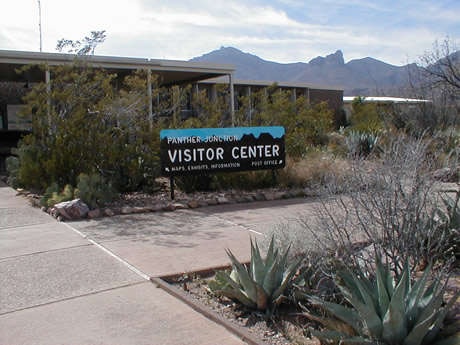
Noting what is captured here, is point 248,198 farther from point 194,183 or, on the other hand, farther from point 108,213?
point 108,213

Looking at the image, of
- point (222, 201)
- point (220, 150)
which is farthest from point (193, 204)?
point (220, 150)

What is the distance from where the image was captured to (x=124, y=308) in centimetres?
509

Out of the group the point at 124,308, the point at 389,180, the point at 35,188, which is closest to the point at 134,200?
the point at 35,188

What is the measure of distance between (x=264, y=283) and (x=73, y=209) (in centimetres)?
559

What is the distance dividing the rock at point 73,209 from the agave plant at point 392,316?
6.33 m

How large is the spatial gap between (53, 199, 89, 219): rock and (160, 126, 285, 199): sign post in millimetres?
1916

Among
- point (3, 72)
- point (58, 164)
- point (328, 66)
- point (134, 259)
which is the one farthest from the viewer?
point (328, 66)

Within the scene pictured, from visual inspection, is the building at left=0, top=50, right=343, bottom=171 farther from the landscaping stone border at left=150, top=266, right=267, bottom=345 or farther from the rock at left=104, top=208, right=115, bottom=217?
the landscaping stone border at left=150, top=266, right=267, bottom=345

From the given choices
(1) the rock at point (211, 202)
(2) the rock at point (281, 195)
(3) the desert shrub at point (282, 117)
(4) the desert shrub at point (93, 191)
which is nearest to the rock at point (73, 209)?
(4) the desert shrub at point (93, 191)

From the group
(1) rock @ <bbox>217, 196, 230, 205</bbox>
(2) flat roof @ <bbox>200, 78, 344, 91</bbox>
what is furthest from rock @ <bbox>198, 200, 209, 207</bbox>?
(2) flat roof @ <bbox>200, 78, 344, 91</bbox>

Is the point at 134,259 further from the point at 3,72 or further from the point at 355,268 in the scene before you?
the point at 3,72

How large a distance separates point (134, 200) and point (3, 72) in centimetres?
1308

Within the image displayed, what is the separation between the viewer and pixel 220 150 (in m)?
11.5

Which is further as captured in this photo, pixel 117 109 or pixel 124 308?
pixel 117 109
